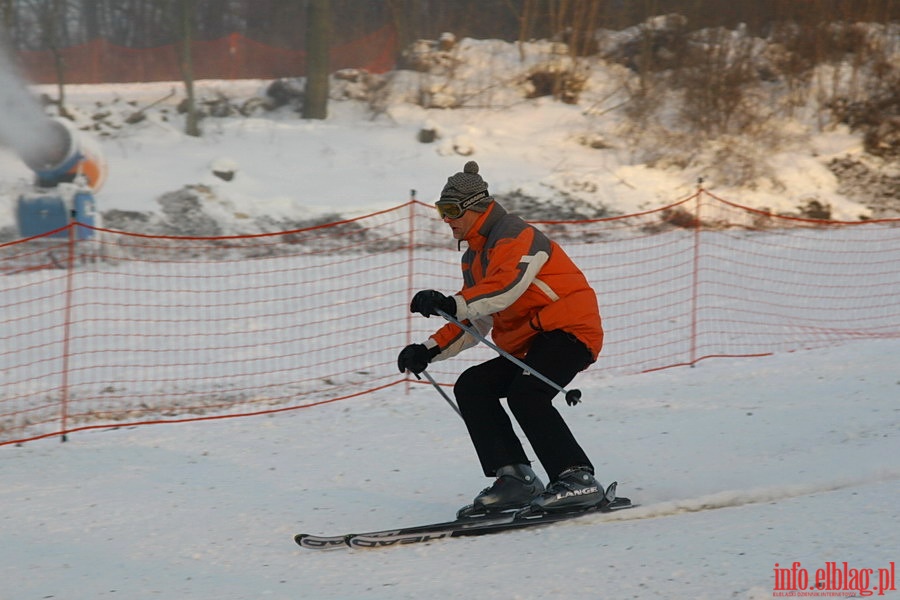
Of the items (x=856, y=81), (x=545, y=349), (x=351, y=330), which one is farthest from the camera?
(x=856, y=81)

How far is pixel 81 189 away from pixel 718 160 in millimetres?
9542

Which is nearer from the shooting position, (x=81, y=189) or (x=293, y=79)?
(x=81, y=189)

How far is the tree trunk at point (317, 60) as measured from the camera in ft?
57.6

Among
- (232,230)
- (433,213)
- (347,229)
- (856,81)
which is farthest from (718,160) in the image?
(232,230)

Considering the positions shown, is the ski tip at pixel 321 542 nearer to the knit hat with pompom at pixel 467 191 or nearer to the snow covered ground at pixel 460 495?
the snow covered ground at pixel 460 495

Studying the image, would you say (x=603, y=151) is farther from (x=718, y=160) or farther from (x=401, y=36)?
(x=401, y=36)

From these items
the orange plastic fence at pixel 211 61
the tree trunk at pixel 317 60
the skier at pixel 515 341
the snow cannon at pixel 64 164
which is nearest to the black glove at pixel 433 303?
the skier at pixel 515 341

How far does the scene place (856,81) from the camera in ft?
56.9

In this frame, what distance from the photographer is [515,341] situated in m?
4.53

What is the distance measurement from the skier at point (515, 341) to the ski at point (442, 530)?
0.05m

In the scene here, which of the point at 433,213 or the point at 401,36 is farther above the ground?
the point at 401,36

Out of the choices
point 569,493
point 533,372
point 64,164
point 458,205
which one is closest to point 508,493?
point 569,493

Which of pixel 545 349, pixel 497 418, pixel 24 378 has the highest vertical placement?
pixel 545 349

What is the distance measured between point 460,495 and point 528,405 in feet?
3.67
